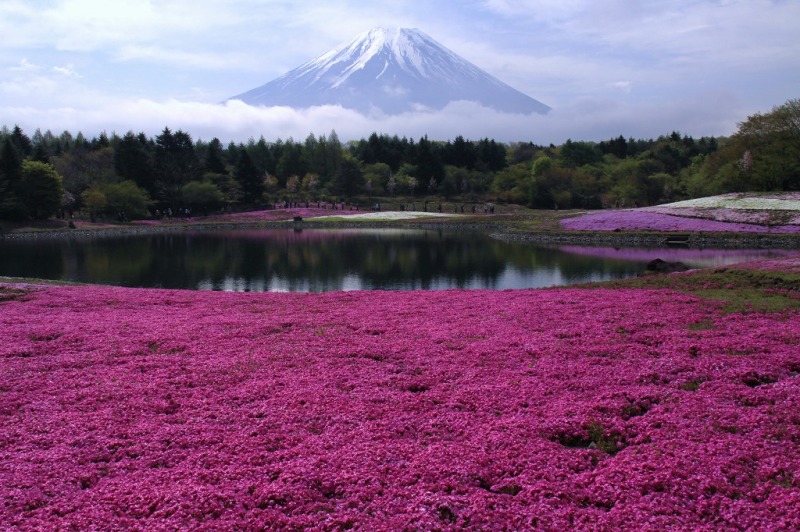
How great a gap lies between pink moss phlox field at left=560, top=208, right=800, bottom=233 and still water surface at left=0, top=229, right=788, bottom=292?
38.4 feet

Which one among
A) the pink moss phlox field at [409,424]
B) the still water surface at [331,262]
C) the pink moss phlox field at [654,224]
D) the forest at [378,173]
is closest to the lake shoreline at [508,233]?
the pink moss phlox field at [654,224]

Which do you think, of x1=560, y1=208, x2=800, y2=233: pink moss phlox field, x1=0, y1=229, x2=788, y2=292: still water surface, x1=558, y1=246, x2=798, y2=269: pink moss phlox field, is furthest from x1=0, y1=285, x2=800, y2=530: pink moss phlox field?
x1=560, y1=208, x2=800, y2=233: pink moss phlox field

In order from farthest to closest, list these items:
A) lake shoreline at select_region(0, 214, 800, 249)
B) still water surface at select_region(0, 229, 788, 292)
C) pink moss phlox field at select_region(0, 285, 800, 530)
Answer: lake shoreline at select_region(0, 214, 800, 249) → still water surface at select_region(0, 229, 788, 292) → pink moss phlox field at select_region(0, 285, 800, 530)

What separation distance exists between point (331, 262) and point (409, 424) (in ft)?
126

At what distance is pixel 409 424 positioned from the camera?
34.8ft

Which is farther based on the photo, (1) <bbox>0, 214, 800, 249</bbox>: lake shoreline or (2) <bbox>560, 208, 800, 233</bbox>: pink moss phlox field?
(2) <bbox>560, 208, 800, 233</bbox>: pink moss phlox field

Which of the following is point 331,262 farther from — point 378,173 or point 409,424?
point 378,173

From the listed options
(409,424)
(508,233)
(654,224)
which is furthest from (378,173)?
(409,424)

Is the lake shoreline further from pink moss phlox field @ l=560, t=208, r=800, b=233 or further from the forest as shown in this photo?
the forest

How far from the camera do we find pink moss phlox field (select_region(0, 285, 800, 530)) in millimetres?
7719

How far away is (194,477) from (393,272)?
110 ft

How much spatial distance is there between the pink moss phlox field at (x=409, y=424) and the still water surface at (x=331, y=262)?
18.5m

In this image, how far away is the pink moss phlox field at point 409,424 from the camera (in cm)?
772

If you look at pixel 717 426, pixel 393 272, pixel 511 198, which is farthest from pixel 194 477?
pixel 511 198
